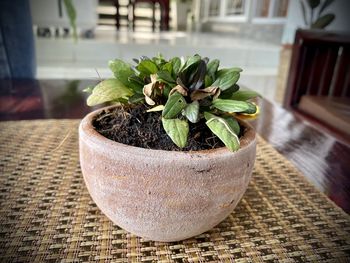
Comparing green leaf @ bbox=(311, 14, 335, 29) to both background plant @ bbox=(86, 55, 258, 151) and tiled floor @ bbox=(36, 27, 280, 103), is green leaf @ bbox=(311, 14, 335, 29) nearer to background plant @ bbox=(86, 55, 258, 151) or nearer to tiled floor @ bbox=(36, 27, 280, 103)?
tiled floor @ bbox=(36, 27, 280, 103)

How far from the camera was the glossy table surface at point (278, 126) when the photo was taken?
1.95ft

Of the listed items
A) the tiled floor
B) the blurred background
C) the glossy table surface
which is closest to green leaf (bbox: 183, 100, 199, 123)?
the glossy table surface

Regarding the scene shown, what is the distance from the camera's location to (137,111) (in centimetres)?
42

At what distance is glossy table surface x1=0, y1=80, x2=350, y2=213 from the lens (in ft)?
1.95

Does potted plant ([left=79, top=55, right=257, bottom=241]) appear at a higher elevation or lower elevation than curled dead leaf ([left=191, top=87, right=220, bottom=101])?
lower

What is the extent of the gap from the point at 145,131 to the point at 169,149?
0.16 ft

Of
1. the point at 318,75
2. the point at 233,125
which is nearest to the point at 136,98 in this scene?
the point at 233,125

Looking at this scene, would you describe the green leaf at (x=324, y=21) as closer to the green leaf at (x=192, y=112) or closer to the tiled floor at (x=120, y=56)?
the tiled floor at (x=120, y=56)

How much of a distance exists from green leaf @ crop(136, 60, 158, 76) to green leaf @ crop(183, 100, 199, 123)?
3.5 inches

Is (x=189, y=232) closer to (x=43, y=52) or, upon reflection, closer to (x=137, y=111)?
(x=137, y=111)

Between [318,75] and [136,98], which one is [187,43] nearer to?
[318,75]

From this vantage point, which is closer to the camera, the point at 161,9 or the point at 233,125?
the point at 233,125

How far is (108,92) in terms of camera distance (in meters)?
0.39

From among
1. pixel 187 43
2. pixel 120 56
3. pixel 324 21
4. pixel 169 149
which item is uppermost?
pixel 324 21
